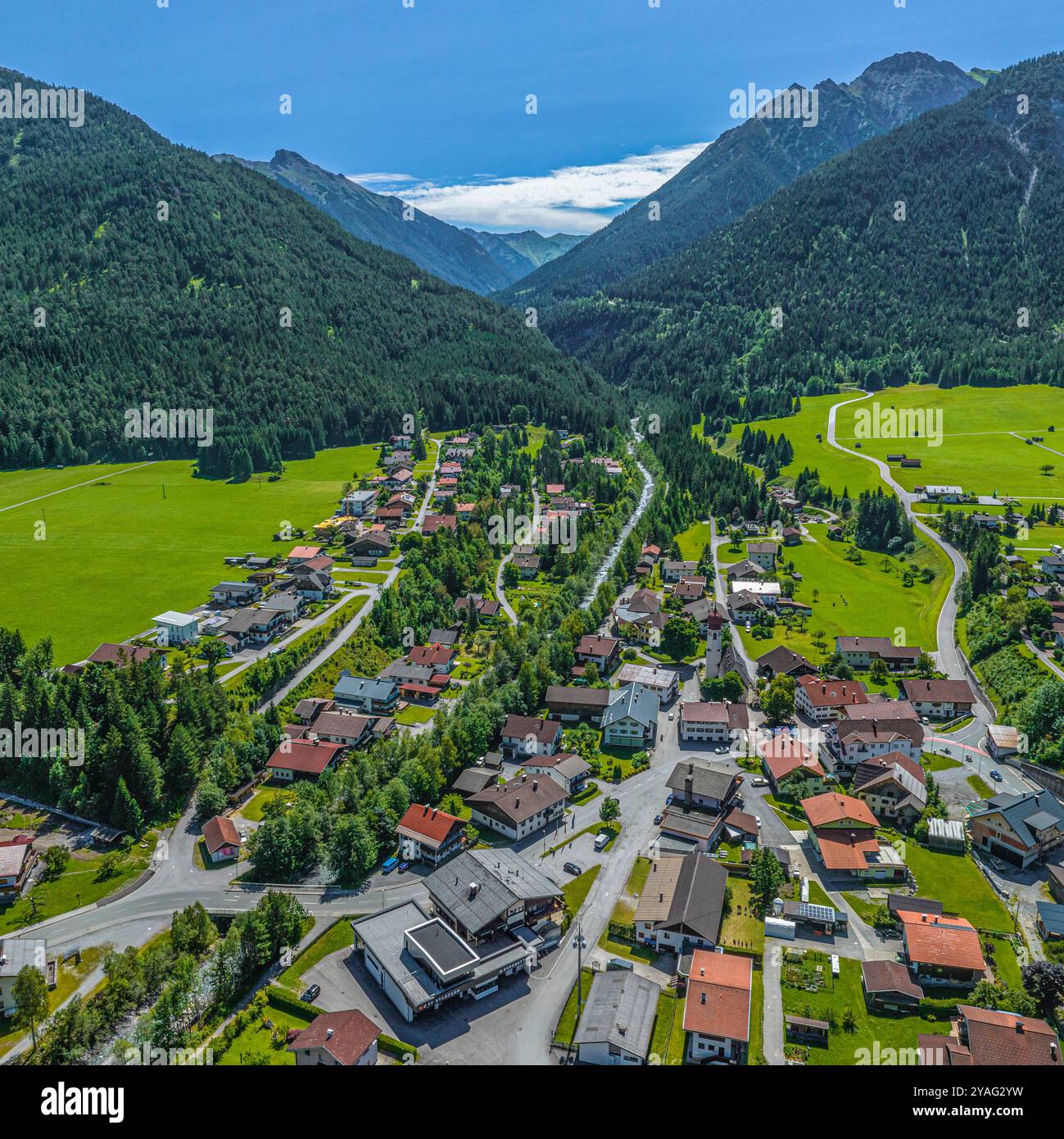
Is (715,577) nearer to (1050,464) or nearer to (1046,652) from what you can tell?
(1046,652)

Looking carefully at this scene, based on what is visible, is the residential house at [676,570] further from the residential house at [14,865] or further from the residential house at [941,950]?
the residential house at [14,865]

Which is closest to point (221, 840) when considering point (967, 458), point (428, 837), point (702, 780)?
point (428, 837)

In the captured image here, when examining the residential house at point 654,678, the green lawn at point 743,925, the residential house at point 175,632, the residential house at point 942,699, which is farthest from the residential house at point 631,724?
the residential house at point 175,632

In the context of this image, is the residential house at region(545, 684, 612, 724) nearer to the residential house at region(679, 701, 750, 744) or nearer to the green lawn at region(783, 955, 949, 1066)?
the residential house at region(679, 701, 750, 744)

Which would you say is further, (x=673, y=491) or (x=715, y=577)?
(x=673, y=491)
